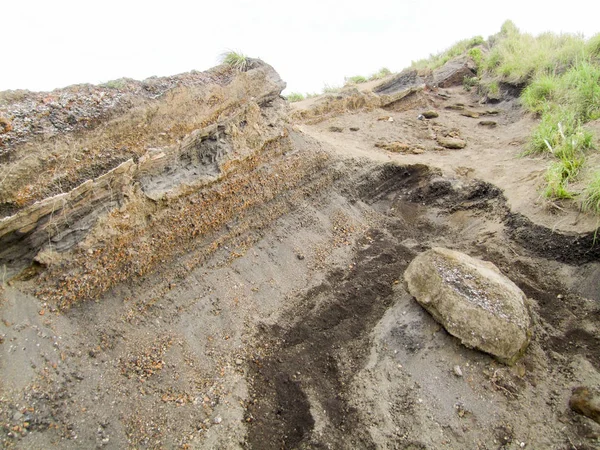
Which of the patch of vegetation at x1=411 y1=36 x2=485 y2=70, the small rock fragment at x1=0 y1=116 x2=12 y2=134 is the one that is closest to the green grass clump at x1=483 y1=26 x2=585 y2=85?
the patch of vegetation at x1=411 y1=36 x2=485 y2=70

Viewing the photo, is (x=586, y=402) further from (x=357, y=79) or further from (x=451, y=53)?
(x=451, y=53)

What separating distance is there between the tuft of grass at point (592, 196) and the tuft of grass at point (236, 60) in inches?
185

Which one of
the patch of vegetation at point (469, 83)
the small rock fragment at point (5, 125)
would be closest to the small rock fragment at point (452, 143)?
the patch of vegetation at point (469, 83)

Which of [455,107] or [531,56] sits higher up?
[531,56]

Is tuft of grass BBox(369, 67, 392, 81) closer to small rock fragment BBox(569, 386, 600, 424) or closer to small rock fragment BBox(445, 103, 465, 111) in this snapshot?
small rock fragment BBox(445, 103, 465, 111)

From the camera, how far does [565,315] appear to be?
14.3 ft

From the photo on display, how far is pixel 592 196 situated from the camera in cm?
469

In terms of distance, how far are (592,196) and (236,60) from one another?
193 inches

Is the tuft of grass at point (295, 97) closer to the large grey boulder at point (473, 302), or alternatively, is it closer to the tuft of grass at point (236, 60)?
the tuft of grass at point (236, 60)

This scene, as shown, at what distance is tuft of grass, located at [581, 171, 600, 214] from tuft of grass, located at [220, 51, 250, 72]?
470 cm

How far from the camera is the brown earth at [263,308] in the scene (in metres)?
3.57

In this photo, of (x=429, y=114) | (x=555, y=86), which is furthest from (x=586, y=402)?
(x=429, y=114)

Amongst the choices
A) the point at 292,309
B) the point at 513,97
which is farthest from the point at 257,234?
the point at 513,97

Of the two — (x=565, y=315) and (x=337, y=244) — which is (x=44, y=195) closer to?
(x=337, y=244)
